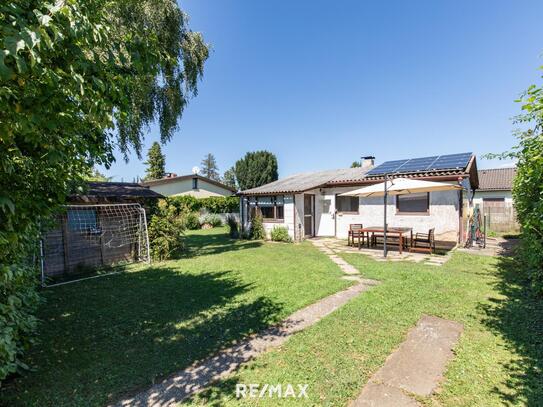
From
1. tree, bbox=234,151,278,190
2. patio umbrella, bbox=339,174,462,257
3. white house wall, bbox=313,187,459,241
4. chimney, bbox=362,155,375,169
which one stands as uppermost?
tree, bbox=234,151,278,190

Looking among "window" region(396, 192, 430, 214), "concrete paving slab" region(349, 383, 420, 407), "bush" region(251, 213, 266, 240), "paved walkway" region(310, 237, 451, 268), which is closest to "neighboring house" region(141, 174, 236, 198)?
"bush" region(251, 213, 266, 240)

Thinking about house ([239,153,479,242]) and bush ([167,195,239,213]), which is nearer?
house ([239,153,479,242])

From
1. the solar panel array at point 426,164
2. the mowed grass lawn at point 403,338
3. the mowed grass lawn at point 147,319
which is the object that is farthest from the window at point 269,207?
the mowed grass lawn at point 403,338

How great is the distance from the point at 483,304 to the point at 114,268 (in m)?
10.2

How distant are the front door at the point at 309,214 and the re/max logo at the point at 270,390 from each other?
11.8m

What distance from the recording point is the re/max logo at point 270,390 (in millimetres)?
2668

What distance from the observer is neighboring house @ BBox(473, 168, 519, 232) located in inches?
619

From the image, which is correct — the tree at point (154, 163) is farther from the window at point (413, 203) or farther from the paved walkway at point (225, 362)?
the paved walkway at point (225, 362)

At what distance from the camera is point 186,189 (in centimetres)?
2736

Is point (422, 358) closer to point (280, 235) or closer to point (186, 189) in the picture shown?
point (280, 235)

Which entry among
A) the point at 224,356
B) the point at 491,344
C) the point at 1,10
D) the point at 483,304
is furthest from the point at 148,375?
the point at 483,304

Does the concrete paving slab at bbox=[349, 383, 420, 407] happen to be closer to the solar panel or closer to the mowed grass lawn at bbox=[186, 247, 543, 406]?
the mowed grass lawn at bbox=[186, 247, 543, 406]

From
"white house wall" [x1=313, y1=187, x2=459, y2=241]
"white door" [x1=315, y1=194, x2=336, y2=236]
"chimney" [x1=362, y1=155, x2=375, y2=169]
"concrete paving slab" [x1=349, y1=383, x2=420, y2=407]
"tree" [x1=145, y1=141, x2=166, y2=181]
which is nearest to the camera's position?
"concrete paving slab" [x1=349, y1=383, x2=420, y2=407]

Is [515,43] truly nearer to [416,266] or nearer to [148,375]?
[416,266]
